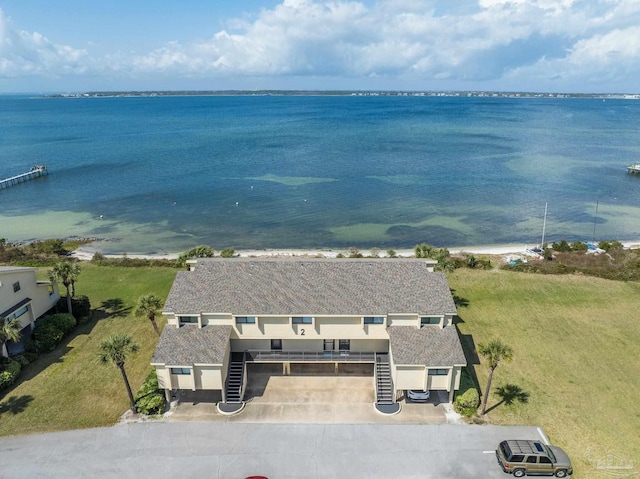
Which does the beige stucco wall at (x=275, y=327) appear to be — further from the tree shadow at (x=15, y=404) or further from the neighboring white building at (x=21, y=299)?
the neighboring white building at (x=21, y=299)

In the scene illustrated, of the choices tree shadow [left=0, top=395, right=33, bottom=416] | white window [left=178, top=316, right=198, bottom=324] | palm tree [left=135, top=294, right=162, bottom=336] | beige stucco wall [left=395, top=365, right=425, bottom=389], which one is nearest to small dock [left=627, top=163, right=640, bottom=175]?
beige stucco wall [left=395, top=365, right=425, bottom=389]

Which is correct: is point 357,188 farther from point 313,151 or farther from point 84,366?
point 84,366

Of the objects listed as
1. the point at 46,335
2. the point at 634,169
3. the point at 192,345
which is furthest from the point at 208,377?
the point at 634,169

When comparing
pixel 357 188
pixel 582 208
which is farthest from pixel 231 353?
pixel 582 208

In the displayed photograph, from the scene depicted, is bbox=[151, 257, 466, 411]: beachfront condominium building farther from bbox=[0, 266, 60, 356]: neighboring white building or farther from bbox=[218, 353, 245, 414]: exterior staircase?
bbox=[0, 266, 60, 356]: neighboring white building

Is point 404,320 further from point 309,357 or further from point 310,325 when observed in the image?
point 309,357

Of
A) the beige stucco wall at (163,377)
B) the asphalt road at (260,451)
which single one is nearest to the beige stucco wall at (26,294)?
the asphalt road at (260,451)
